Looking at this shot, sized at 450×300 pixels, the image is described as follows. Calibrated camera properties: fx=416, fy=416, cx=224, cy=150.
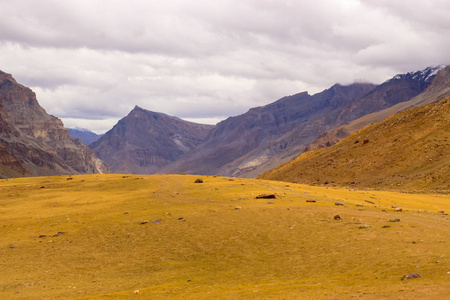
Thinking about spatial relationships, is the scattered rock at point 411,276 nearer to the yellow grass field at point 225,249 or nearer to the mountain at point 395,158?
the yellow grass field at point 225,249

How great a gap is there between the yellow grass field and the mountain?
1882 centimetres

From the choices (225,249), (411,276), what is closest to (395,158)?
(225,249)

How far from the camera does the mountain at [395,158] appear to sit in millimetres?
52938

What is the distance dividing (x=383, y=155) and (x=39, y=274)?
182ft

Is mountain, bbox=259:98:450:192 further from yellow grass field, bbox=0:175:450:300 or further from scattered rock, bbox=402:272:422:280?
scattered rock, bbox=402:272:422:280

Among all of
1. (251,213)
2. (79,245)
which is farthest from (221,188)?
(79,245)

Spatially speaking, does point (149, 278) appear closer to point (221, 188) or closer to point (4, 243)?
point (4, 243)

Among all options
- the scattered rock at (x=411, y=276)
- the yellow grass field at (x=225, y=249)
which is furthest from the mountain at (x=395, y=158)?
the scattered rock at (x=411, y=276)

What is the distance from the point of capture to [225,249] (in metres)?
21.4

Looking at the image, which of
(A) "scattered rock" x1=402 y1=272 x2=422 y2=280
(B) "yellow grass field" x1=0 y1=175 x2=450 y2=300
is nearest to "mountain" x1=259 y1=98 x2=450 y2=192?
(B) "yellow grass field" x1=0 y1=175 x2=450 y2=300

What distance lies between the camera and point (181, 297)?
14.9 m

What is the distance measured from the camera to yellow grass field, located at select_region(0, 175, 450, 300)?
15180 millimetres

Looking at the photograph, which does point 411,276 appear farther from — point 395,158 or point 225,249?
point 395,158

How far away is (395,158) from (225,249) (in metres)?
47.0
